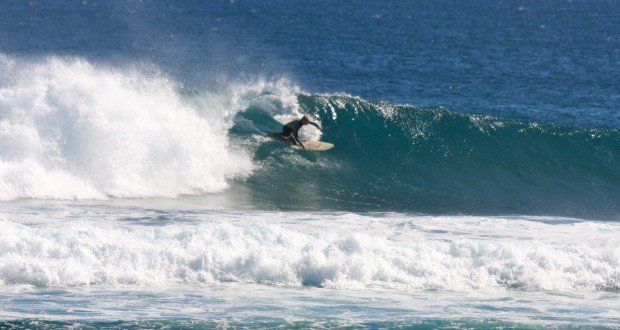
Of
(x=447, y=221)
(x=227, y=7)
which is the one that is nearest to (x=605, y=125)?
(x=447, y=221)

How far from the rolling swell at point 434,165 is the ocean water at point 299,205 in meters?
0.07

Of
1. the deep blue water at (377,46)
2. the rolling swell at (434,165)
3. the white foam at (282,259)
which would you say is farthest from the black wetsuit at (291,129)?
the deep blue water at (377,46)

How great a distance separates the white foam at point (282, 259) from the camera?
16.1m

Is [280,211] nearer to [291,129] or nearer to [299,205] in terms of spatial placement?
[299,205]

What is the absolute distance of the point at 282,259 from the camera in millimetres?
16734

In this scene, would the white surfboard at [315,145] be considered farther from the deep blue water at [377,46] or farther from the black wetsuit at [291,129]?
the deep blue water at [377,46]

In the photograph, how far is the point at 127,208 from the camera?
2048cm

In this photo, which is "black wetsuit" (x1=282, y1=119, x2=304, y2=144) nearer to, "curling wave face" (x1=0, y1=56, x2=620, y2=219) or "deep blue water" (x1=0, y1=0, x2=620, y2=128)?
"curling wave face" (x1=0, y1=56, x2=620, y2=219)

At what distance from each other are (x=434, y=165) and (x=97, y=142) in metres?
7.99

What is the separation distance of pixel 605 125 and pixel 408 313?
1977cm

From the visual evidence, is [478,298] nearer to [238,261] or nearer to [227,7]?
[238,261]

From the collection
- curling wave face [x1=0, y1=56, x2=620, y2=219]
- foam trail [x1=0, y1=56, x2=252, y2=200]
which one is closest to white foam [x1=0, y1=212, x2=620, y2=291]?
foam trail [x1=0, y1=56, x2=252, y2=200]

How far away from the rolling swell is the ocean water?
0.07 m

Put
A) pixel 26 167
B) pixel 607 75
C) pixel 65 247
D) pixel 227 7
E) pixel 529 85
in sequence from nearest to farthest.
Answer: pixel 65 247
pixel 26 167
pixel 529 85
pixel 607 75
pixel 227 7
